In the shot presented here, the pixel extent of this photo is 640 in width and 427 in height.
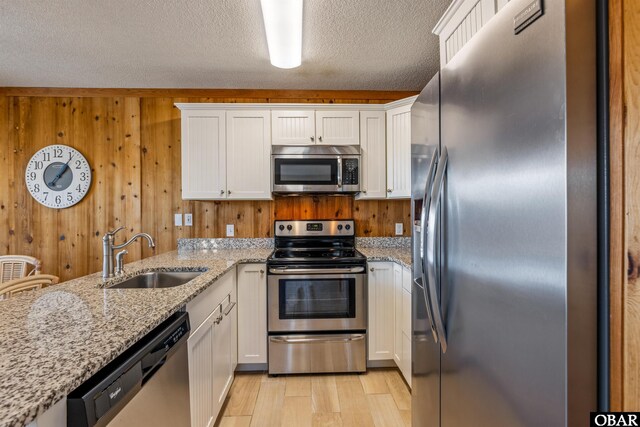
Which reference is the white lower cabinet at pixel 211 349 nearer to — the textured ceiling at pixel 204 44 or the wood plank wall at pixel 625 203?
the wood plank wall at pixel 625 203

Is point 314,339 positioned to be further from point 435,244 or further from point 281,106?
point 281,106

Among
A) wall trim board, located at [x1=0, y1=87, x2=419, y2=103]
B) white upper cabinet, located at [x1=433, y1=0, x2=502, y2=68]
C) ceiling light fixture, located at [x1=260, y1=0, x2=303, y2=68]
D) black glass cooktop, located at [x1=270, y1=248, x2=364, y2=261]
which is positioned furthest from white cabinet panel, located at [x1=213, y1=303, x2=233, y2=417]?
wall trim board, located at [x1=0, y1=87, x2=419, y2=103]

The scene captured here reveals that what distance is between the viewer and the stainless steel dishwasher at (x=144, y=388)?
2.31 ft

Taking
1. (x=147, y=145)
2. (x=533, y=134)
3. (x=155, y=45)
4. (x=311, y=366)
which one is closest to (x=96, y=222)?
(x=147, y=145)

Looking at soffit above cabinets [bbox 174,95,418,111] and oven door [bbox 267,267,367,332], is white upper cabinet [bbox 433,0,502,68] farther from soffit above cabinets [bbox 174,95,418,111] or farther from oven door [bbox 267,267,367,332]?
oven door [bbox 267,267,367,332]

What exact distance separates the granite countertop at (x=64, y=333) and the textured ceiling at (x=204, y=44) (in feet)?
5.26

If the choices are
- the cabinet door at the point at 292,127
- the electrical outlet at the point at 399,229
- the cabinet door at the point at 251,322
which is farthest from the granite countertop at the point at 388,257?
the cabinet door at the point at 292,127

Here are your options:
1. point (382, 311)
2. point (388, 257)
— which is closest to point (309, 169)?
point (388, 257)

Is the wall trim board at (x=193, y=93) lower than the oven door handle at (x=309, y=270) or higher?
higher

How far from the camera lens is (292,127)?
279cm

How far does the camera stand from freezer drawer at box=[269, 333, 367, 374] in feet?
7.88

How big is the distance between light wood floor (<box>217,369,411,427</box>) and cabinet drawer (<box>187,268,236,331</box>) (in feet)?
2.24

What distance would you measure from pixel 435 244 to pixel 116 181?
10.3ft

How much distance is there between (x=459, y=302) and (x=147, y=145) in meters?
3.11
